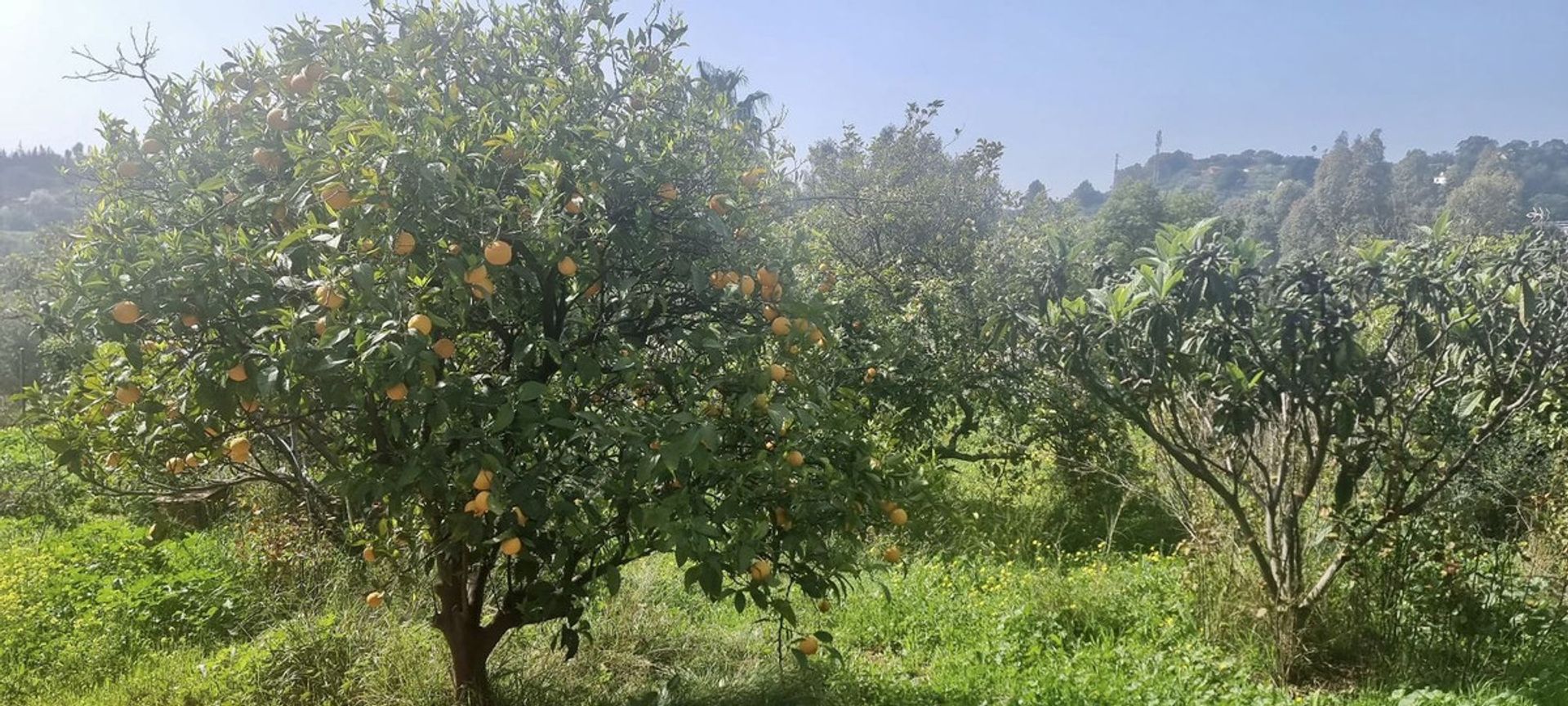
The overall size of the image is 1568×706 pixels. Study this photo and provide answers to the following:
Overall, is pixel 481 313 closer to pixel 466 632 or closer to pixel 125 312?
pixel 125 312

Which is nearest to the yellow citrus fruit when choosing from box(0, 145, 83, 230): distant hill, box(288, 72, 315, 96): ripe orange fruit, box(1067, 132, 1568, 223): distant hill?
box(288, 72, 315, 96): ripe orange fruit

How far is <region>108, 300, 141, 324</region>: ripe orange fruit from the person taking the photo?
1893 millimetres

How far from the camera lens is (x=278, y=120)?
2418mm

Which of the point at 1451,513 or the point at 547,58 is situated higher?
the point at 547,58

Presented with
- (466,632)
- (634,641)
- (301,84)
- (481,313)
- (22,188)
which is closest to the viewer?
(481,313)

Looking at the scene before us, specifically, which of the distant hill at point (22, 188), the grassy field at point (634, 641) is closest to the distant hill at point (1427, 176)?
the grassy field at point (634, 641)

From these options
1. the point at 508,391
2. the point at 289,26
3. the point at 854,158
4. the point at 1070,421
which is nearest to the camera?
the point at 508,391

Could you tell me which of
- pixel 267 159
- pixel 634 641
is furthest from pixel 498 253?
pixel 634 641

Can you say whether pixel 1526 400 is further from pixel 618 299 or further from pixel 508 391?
pixel 508 391

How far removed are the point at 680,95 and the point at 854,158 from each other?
23.4ft

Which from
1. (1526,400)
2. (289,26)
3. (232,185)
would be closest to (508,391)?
(232,185)

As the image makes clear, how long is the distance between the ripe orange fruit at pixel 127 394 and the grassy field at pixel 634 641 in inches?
58.8

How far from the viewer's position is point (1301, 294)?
301 centimetres

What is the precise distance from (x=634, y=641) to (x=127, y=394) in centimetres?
213
